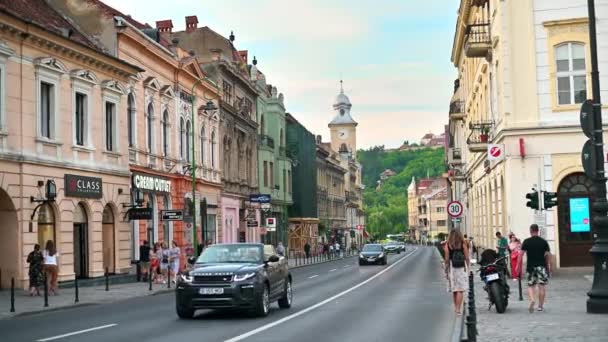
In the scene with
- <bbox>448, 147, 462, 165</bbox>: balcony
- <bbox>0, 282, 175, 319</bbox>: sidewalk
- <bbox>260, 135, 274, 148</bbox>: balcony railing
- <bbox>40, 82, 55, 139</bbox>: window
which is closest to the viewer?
<bbox>0, 282, 175, 319</bbox>: sidewalk

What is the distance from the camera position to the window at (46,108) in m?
31.0

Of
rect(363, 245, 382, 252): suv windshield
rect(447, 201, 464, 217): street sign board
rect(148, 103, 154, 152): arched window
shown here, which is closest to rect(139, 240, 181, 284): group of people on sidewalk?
rect(148, 103, 154, 152): arched window

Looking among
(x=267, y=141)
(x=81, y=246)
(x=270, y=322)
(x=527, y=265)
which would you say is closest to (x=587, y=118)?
(x=527, y=265)

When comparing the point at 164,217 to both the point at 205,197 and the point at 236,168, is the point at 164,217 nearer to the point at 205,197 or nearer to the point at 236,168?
the point at 205,197

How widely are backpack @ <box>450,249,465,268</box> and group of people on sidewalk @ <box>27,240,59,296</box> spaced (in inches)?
539

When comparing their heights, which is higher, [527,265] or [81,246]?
[81,246]

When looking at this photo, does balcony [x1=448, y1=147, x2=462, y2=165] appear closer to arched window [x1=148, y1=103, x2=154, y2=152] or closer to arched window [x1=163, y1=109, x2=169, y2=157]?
arched window [x1=163, y1=109, x2=169, y2=157]

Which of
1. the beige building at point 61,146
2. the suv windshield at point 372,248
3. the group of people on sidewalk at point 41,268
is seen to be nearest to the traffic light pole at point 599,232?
the group of people on sidewalk at point 41,268

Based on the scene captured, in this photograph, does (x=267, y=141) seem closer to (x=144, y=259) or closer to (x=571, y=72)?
(x=144, y=259)

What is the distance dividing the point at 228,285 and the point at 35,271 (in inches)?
455

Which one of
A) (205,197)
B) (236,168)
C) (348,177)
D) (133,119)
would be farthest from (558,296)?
(348,177)

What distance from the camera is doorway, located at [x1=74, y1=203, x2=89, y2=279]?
33750 millimetres

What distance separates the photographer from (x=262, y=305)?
18125 millimetres

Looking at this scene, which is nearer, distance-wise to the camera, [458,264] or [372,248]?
[458,264]
